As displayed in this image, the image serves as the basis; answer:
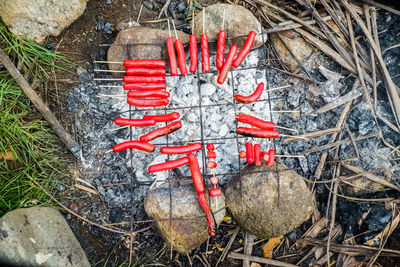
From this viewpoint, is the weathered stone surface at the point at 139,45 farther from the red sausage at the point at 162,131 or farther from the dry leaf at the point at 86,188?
the dry leaf at the point at 86,188

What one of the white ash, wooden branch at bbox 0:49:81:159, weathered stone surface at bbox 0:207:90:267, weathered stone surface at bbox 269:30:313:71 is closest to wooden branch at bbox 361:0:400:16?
weathered stone surface at bbox 269:30:313:71

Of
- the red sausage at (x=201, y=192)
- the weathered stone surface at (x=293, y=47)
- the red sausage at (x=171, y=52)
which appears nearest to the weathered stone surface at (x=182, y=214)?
the red sausage at (x=201, y=192)

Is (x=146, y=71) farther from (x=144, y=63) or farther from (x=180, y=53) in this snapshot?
(x=180, y=53)

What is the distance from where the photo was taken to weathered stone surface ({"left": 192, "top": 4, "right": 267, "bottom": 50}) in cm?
550

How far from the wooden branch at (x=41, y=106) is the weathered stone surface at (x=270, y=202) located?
2.94 metres

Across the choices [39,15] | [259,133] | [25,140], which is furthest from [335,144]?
[39,15]

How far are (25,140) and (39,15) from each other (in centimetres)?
212

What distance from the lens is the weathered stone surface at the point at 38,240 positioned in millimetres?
4820

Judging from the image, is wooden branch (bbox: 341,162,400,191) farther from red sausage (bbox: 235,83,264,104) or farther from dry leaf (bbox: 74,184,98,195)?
dry leaf (bbox: 74,184,98,195)

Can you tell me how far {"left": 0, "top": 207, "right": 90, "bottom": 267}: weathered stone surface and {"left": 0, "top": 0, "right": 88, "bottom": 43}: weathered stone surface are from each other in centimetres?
301

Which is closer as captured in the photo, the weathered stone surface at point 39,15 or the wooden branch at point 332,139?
the weathered stone surface at point 39,15

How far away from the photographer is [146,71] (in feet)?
17.5

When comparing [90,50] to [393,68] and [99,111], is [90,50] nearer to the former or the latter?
[99,111]

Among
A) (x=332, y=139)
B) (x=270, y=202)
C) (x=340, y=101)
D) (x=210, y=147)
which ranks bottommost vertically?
(x=270, y=202)
